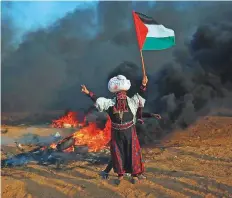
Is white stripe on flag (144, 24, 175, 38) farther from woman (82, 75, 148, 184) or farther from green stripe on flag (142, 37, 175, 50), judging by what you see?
woman (82, 75, 148, 184)

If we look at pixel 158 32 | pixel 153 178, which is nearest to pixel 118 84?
pixel 158 32

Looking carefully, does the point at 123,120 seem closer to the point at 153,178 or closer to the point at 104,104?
the point at 104,104

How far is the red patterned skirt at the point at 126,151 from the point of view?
6.94m

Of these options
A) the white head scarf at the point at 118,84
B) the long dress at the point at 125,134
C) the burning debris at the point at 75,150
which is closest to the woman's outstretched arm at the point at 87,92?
the long dress at the point at 125,134

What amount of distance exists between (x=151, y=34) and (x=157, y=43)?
21 centimetres

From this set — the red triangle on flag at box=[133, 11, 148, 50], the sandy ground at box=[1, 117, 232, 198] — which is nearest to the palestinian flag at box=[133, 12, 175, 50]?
the red triangle on flag at box=[133, 11, 148, 50]

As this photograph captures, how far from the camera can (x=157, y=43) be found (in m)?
7.36

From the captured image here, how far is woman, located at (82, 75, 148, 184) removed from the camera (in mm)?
6789

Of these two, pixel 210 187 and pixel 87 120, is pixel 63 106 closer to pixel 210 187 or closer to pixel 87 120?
pixel 87 120

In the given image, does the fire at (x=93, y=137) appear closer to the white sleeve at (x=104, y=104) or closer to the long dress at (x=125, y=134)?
the long dress at (x=125, y=134)

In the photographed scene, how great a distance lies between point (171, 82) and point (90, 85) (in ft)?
Result: 31.3

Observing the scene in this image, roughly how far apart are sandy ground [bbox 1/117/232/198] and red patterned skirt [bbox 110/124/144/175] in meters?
0.43

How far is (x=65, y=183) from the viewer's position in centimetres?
798

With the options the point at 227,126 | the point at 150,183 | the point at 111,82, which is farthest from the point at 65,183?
the point at 227,126
